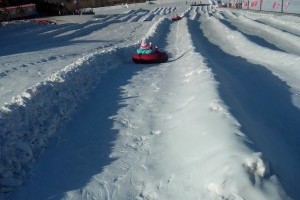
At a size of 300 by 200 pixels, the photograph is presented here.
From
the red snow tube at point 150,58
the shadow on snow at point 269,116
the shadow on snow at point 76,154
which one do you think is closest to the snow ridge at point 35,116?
the shadow on snow at point 76,154

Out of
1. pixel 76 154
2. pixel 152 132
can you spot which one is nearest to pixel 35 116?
pixel 76 154

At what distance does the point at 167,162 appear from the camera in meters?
7.17

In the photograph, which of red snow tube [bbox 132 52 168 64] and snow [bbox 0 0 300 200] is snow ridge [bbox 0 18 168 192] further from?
red snow tube [bbox 132 52 168 64]

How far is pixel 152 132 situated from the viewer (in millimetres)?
8664

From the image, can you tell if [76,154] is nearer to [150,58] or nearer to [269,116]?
[269,116]

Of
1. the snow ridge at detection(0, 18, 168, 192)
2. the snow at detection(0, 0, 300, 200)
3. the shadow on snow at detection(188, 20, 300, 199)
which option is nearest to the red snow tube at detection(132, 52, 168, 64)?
the snow at detection(0, 0, 300, 200)

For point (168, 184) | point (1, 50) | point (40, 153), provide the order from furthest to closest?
point (1, 50) < point (40, 153) < point (168, 184)

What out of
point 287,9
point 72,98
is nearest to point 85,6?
point 287,9

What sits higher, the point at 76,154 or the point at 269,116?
the point at 76,154

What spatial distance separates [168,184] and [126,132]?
2.51 m

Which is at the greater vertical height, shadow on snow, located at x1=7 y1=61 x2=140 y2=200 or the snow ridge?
the snow ridge

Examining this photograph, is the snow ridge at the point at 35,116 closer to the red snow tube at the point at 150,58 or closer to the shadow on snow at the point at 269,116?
the red snow tube at the point at 150,58

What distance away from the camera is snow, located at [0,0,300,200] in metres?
6.26

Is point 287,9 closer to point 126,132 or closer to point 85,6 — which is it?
point 126,132
